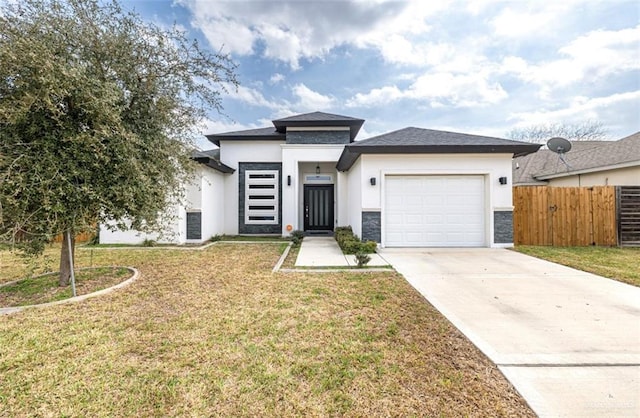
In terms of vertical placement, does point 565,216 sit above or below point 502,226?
above

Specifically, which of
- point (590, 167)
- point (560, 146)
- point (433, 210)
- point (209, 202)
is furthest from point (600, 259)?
point (209, 202)

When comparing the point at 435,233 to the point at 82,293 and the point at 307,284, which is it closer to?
the point at 307,284

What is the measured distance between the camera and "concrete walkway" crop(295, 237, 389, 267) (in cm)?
666

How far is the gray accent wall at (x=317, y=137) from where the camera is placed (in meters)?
12.3

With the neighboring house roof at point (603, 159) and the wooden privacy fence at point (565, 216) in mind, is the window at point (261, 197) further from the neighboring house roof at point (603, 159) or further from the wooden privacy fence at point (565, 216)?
the neighboring house roof at point (603, 159)

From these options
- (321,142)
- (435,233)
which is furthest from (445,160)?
(321,142)

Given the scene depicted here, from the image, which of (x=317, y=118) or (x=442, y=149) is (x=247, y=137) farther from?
(x=442, y=149)

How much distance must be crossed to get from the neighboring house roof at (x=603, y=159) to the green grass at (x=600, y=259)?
4.21m

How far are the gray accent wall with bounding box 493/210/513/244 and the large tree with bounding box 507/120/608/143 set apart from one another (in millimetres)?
26110

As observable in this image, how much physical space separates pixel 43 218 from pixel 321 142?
9748mm

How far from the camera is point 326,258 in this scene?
24.4 ft

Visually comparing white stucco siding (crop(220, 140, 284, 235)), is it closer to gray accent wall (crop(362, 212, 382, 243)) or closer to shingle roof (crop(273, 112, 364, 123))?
shingle roof (crop(273, 112, 364, 123))

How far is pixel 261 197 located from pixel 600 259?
1167cm

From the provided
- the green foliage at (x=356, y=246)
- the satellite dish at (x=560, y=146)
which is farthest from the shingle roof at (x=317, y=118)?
the satellite dish at (x=560, y=146)
